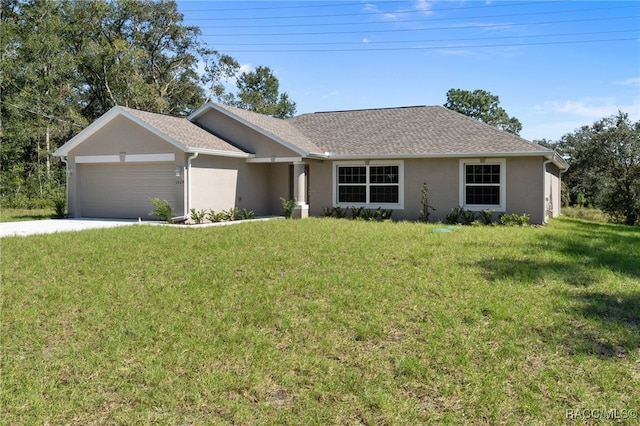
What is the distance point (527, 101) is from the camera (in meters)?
22.5

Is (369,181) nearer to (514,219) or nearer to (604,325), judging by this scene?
(514,219)

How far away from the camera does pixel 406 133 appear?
19.5 meters

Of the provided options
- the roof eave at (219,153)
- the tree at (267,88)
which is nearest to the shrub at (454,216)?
the roof eave at (219,153)

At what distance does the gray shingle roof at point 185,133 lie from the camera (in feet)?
55.0

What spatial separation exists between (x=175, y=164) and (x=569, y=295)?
44.6 feet

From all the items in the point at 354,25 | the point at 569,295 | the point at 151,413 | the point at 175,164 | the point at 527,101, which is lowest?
the point at 151,413

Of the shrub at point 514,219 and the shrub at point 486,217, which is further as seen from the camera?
the shrub at point 486,217

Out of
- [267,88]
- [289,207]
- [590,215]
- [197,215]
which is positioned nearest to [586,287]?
[289,207]

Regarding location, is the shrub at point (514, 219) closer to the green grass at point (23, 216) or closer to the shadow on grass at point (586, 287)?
the shadow on grass at point (586, 287)

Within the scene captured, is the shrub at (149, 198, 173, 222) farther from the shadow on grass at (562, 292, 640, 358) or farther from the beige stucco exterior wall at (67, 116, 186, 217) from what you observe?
the shadow on grass at (562, 292, 640, 358)

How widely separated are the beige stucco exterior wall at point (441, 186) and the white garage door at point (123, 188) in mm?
5760

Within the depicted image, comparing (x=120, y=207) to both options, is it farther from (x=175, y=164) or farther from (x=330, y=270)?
(x=330, y=270)

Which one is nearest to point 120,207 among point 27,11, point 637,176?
point 27,11

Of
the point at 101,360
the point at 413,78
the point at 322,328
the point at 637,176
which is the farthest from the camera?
the point at 637,176
